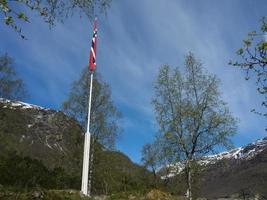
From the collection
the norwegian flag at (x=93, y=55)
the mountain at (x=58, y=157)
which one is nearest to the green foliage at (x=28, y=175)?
the mountain at (x=58, y=157)

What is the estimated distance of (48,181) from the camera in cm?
3919

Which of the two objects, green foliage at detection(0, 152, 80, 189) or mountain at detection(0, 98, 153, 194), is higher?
mountain at detection(0, 98, 153, 194)

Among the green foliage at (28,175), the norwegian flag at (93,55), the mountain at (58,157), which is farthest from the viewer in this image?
the mountain at (58,157)

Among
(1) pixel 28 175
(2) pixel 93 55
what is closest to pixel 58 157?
(1) pixel 28 175

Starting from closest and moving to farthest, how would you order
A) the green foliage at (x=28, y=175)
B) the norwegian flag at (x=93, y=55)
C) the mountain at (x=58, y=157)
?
the norwegian flag at (x=93, y=55)
the green foliage at (x=28, y=175)
the mountain at (x=58, y=157)

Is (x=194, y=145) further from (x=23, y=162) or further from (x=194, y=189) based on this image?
(x=23, y=162)

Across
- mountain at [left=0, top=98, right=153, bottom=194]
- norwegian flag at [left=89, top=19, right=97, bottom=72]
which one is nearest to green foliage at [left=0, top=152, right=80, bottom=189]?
mountain at [left=0, top=98, right=153, bottom=194]

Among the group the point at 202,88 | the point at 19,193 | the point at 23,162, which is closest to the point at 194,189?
the point at 202,88

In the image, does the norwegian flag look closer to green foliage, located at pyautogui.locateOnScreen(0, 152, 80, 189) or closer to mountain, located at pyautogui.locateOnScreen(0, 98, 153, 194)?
green foliage, located at pyautogui.locateOnScreen(0, 152, 80, 189)

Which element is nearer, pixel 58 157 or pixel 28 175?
pixel 28 175

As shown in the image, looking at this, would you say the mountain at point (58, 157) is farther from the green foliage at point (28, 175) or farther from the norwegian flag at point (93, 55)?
the norwegian flag at point (93, 55)

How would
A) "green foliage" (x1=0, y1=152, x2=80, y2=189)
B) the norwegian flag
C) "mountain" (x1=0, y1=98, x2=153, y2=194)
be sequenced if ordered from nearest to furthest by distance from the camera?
the norwegian flag → "green foliage" (x1=0, y1=152, x2=80, y2=189) → "mountain" (x1=0, y1=98, x2=153, y2=194)

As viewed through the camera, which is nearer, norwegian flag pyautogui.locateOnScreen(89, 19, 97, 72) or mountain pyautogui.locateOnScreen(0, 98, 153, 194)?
norwegian flag pyautogui.locateOnScreen(89, 19, 97, 72)

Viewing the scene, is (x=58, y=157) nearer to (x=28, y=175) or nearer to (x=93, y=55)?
(x=28, y=175)
